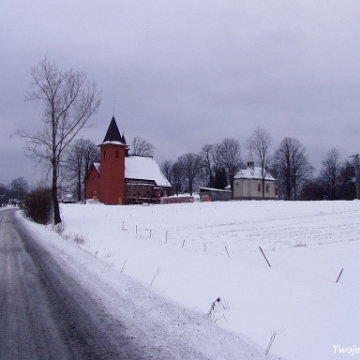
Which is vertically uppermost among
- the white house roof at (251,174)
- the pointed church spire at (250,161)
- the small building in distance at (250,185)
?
the pointed church spire at (250,161)

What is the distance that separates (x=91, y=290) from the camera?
8.56 meters

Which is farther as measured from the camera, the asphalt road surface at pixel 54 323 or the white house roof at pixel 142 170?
the white house roof at pixel 142 170

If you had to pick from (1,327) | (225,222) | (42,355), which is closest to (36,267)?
(1,327)

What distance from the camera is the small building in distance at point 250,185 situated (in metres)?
82.7

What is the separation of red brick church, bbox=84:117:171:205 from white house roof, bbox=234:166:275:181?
59.5 feet

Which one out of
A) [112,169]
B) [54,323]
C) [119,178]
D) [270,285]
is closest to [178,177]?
[119,178]

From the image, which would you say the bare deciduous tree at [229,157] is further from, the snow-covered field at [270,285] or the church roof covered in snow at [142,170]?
the snow-covered field at [270,285]

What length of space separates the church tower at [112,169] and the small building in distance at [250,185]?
1070 inches

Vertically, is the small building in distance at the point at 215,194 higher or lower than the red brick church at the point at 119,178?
lower

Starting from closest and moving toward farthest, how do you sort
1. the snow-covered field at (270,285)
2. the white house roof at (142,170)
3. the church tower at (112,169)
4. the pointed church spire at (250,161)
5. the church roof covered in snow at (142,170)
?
the snow-covered field at (270,285) → the church tower at (112,169) → the church roof covered in snow at (142,170) → the white house roof at (142,170) → the pointed church spire at (250,161)

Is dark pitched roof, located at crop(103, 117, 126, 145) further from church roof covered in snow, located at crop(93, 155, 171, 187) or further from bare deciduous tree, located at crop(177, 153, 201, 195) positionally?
bare deciduous tree, located at crop(177, 153, 201, 195)

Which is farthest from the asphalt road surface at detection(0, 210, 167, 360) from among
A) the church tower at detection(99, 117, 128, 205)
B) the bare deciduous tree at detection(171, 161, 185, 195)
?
the bare deciduous tree at detection(171, 161, 185, 195)

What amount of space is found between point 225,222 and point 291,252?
16.4m

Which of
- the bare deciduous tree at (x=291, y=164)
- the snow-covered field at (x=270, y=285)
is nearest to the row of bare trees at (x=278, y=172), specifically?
the bare deciduous tree at (x=291, y=164)
